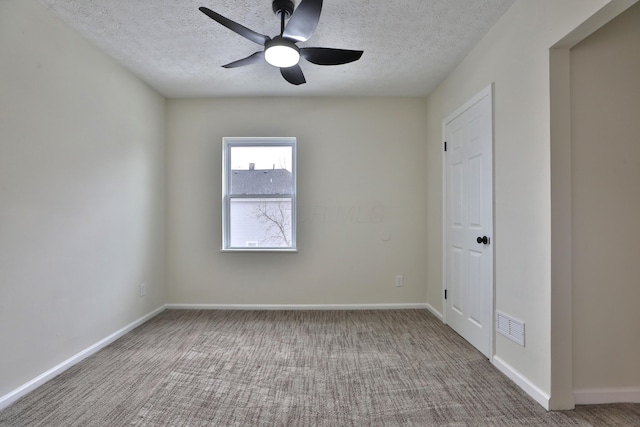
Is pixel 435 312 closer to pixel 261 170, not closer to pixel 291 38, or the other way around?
pixel 261 170

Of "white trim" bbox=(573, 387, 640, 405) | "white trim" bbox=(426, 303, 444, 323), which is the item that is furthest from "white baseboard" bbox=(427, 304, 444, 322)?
"white trim" bbox=(573, 387, 640, 405)

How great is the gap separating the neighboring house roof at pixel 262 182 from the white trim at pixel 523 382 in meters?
2.68

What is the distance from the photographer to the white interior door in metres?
2.52

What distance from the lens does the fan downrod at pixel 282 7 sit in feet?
6.86

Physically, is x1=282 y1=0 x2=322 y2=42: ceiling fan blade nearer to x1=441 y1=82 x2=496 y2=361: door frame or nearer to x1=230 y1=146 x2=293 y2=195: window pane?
x1=441 y1=82 x2=496 y2=361: door frame

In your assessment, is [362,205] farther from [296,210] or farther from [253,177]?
[253,177]

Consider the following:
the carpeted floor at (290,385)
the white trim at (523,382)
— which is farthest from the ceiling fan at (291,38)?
the white trim at (523,382)

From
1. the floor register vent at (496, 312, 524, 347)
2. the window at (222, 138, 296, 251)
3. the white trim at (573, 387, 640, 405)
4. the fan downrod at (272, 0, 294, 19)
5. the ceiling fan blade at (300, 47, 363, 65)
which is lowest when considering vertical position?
the white trim at (573, 387, 640, 405)

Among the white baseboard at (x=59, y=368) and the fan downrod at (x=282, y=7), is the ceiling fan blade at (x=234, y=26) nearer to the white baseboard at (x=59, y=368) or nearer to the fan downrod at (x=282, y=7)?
the fan downrod at (x=282, y=7)

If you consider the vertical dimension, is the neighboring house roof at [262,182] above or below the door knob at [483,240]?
above

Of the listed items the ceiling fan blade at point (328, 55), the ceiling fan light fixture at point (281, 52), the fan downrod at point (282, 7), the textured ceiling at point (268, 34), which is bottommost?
the ceiling fan light fixture at point (281, 52)

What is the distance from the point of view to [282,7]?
83.4 inches

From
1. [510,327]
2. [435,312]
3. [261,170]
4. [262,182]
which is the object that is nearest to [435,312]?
[435,312]

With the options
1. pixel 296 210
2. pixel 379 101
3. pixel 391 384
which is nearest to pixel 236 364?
pixel 391 384
